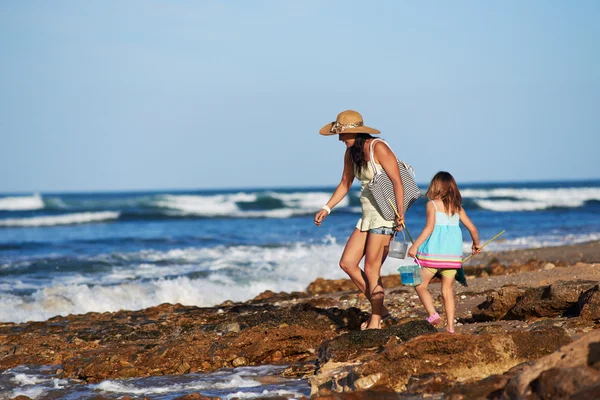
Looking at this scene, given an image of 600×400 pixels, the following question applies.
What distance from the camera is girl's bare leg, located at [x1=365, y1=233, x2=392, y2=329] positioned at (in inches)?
232

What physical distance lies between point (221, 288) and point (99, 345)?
166 inches

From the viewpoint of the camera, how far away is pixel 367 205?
19.3ft

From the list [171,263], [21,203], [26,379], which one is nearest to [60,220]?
[21,203]

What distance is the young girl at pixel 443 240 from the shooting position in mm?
5781

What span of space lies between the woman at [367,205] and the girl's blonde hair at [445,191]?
0.81 feet

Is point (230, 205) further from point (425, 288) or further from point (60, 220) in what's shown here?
point (425, 288)

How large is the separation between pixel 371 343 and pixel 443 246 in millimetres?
1043

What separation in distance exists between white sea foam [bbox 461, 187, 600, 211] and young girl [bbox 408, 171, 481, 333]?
3529 cm

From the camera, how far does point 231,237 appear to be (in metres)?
20.8

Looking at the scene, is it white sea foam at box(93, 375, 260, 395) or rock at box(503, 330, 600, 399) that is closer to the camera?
rock at box(503, 330, 600, 399)

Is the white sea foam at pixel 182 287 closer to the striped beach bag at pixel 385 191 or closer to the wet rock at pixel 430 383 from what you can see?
the striped beach bag at pixel 385 191

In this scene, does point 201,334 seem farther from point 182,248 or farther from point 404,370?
point 182,248

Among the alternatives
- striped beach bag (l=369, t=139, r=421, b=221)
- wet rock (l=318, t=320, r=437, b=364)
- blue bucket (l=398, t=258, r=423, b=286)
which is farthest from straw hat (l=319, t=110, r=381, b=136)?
wet rock (l=318, t=320, r=437, b=364)

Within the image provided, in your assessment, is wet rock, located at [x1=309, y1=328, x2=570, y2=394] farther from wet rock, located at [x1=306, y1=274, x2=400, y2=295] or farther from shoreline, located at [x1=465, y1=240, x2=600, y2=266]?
shoreline, located at [x1=465, y1=240, x2=600, y2=266]
